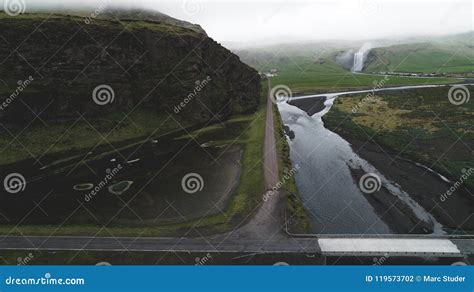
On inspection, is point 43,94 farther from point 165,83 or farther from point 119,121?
point 165,83

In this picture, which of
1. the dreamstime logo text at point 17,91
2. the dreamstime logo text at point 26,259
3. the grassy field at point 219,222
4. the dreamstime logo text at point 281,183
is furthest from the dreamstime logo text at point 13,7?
the dreamstime logo text at point 281,183

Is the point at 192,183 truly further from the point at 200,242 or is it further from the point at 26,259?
the point at 26,259

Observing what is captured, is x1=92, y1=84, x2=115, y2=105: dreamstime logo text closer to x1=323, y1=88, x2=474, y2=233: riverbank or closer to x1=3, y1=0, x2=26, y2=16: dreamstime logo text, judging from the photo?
x1=3, y1=0, x2=26, y2=16: dreamstime logo text

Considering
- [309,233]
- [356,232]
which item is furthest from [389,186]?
[309,233]

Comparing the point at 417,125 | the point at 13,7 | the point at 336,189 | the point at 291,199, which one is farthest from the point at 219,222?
the point at 13,7

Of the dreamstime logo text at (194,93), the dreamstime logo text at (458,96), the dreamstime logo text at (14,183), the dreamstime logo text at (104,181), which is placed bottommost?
the dreamstime logo text at (14,183)

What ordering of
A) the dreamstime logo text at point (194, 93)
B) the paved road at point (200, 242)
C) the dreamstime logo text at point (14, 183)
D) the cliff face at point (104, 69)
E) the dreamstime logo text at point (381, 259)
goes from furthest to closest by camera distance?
the dreamstime logo text at point (194, 93)
the cliff face at point (104, 69)
the dreamstime logo text at point (14, 183)
the paved road at point (200, 242)
the dreamstime logo text at point (381, 259)

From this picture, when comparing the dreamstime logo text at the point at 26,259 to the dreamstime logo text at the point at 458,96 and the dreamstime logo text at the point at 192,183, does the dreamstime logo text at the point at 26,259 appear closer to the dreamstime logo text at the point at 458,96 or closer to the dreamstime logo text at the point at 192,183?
the dreamstime logo text at the point at 192,183
